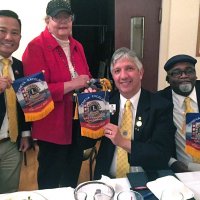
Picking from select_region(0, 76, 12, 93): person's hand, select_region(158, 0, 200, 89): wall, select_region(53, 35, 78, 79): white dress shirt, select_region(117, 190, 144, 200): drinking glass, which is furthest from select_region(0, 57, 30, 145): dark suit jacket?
select_region(158, 0, 200, 89): wall

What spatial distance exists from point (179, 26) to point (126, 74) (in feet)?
6.53

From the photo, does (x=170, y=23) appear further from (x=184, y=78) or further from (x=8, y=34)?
(x=8, y=34)

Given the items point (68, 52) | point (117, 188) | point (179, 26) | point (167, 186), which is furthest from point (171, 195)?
point (179, 26)

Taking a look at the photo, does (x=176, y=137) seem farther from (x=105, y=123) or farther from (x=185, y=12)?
(x=185, y=12)

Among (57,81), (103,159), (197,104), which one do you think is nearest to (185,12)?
(197,104)

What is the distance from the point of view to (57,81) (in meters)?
1.86

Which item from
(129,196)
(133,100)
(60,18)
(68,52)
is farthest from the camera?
(68,52)

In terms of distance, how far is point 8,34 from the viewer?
1.63 metres

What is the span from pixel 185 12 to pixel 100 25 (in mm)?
1530

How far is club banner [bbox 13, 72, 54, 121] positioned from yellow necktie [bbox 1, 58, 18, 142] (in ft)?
0.56

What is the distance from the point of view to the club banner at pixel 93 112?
4.34 ft

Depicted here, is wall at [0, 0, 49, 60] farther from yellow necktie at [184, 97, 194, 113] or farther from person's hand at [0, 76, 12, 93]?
yellow necktie at [184, 97, 194, 113]

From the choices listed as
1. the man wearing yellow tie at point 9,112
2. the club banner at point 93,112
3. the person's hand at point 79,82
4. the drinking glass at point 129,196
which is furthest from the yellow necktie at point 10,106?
the drinking glass at point 129,196

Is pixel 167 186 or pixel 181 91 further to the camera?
pixel 181 91
